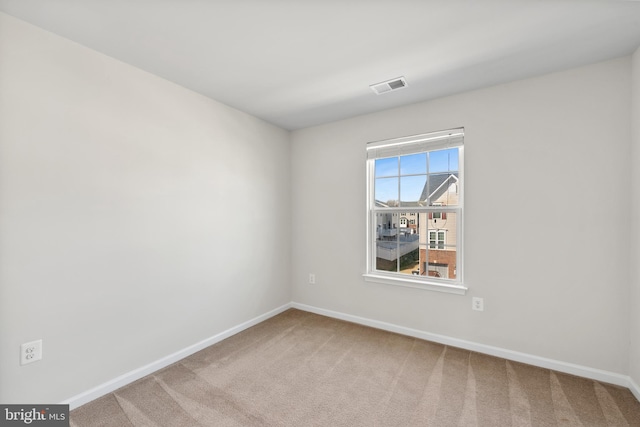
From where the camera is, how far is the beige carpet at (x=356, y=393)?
1688mm

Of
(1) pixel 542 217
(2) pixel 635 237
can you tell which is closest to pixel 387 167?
(1) pixel 542 217

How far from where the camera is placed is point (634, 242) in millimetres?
1921

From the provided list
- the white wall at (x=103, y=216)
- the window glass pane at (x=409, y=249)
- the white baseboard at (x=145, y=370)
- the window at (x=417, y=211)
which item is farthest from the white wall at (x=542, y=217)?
the white wall at (x=103, y=216)

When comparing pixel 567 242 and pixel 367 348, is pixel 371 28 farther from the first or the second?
pixel 367 348

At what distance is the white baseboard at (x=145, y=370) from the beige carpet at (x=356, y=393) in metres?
0.06

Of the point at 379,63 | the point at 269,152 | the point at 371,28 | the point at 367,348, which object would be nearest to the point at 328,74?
the point at 379,63

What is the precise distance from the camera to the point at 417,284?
2.79m

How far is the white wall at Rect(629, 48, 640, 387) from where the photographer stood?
186 centimetres

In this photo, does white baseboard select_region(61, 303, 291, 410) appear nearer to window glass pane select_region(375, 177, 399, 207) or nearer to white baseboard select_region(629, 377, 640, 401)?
window glass pane select_region(375, 177, 399, 207)

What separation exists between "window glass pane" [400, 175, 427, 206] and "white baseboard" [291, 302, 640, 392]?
137 centimetres

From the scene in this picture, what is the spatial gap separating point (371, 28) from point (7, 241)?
8.32 feet

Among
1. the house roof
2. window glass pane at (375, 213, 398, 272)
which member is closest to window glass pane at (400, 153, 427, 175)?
the house roof

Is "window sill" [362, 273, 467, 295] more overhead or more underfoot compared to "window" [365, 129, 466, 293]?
more underfoot

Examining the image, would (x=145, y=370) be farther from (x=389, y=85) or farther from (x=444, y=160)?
(x=444, y=160)
